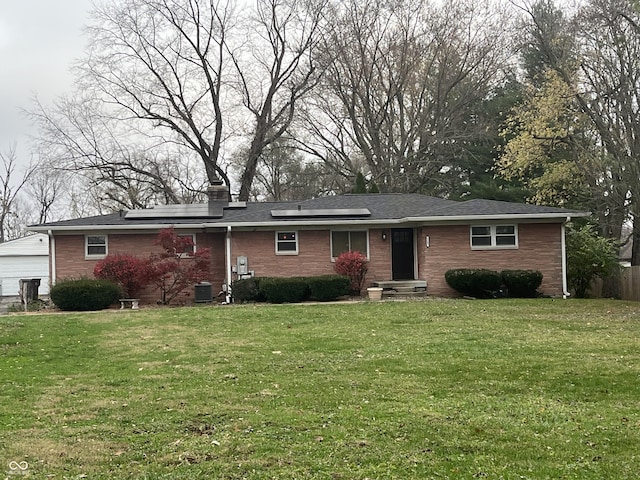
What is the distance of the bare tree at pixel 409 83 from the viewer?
34.0 meters

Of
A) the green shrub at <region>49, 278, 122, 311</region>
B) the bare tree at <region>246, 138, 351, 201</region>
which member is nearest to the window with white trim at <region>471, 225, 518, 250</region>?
the green shrub at <region>49, 278, 122, 311</region>

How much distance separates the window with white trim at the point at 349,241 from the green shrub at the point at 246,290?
128 inches

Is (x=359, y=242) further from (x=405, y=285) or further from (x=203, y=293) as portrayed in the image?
(x=203, y=293)

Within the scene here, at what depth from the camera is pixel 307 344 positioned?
443 inches

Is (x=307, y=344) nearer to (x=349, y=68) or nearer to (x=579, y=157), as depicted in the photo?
(x=579, y=157)

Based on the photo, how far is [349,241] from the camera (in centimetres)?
2295

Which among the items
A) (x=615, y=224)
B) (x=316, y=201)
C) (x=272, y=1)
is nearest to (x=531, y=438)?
(x=316, y=201)

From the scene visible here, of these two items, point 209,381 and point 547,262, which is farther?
point 547,262

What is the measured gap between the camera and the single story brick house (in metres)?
21.8

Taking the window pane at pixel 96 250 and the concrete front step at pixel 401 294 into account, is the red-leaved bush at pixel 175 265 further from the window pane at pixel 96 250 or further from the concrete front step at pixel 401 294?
the concrete front step at pixel 401 294

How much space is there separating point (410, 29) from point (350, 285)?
18257 mm

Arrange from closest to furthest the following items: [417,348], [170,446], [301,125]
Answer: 1. [170,446]
2. [417,348]
3. [301,125]

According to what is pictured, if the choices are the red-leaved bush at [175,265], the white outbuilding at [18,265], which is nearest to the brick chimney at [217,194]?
the red-leaved bush at [175,265]

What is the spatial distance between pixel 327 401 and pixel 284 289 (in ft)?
45.0
